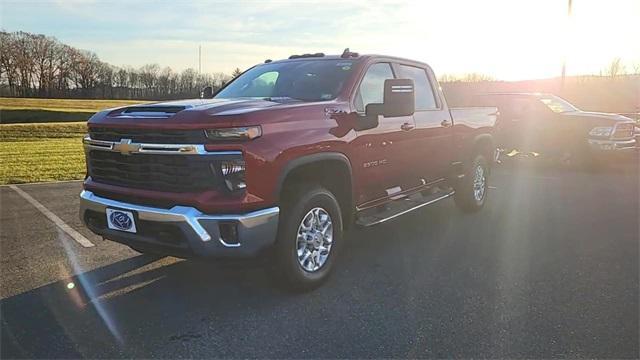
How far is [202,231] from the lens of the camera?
12.0 feet

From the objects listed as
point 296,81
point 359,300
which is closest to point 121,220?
point 359,300

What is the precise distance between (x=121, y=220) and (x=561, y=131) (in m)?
11.9

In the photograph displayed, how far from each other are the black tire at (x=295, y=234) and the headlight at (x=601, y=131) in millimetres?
10481

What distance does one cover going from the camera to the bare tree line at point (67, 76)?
91.4 m

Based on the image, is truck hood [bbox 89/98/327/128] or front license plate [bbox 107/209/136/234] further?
front license plate [bbox 107/209/136/234]

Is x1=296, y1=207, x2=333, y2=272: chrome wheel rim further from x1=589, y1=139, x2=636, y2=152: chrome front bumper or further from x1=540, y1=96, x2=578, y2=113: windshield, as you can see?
x1=540, y1=96, x2=578, y2=113: windshield

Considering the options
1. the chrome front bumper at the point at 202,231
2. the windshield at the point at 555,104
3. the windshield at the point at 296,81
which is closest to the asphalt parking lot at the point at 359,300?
the chrome front bumper at the point at 202,231

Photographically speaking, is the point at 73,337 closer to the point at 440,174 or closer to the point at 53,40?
the point at 440,174

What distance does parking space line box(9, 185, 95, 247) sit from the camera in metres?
5.89

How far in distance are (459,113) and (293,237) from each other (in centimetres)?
373

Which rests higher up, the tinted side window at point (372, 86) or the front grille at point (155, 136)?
the tinted side window at point (372, 86)

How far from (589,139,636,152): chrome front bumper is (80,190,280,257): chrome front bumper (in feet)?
36.5

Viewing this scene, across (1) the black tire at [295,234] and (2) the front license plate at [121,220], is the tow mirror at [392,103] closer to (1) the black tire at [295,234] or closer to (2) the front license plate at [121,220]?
(1) the black tire at [295,234]

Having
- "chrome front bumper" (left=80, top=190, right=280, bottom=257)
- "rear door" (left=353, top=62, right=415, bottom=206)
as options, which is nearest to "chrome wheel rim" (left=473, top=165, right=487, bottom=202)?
"rear door" (left=353, top=62, right=415, bottom=206)
